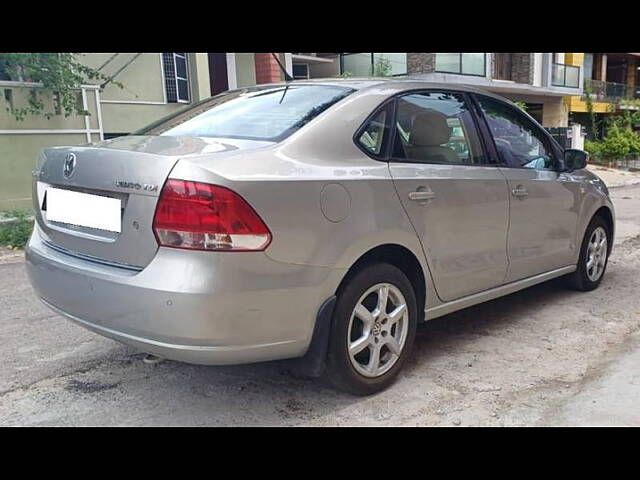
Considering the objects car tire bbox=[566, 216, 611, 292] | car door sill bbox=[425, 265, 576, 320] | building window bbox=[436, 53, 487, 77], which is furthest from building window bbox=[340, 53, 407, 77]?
car door sill bbox=[425, 265, 576, 320]

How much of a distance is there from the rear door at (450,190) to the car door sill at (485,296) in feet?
0.15

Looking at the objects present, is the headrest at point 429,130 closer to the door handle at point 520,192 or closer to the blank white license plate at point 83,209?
the door handle at point 520,192

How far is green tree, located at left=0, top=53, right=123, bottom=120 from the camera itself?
891 cm

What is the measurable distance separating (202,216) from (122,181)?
1.50 feet

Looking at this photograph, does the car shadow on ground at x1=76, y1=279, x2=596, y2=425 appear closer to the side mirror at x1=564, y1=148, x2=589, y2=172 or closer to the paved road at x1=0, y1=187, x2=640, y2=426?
the paved road at x1=0, y1=187, x2=640, y2=426

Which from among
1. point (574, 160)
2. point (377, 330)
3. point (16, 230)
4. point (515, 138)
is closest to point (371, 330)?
point (377, 330)

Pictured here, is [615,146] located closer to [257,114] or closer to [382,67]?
[382,67]

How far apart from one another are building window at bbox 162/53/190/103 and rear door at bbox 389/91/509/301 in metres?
9.76

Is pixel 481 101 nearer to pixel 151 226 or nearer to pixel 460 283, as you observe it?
pixel 460 283

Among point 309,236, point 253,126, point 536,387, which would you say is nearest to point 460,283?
point 536,387

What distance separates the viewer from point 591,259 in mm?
5031

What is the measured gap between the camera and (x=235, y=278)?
2441 mm

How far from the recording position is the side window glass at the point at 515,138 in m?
4.00

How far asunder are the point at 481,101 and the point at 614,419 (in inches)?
85.4
